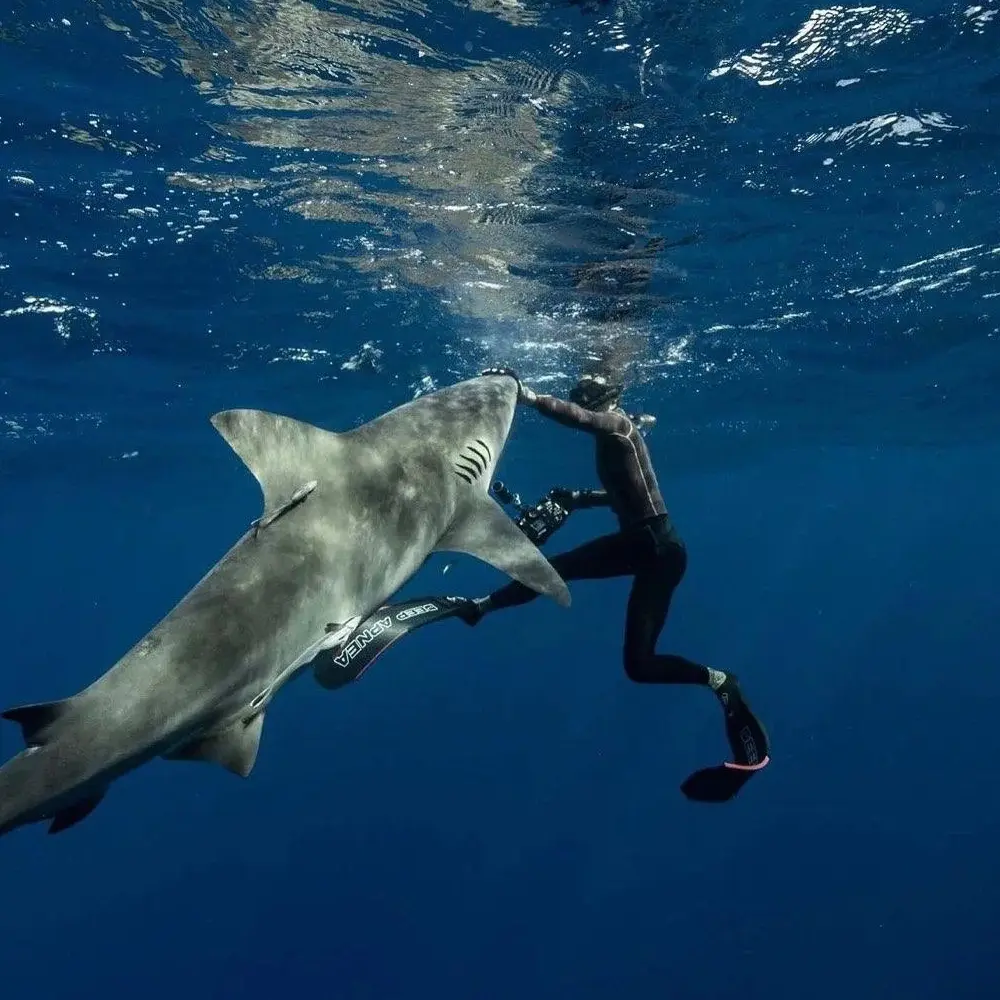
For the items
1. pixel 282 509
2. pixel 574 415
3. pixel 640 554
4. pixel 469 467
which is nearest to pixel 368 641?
pixel 469 467

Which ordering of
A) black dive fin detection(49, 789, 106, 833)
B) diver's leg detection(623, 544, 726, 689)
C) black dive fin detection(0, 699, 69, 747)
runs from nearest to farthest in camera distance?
black dive fin detection(0, 699, 69, 747)
black dive fin detection(49, 789, 106, 833)
diver's leg detection(623, 544, 726, 689)

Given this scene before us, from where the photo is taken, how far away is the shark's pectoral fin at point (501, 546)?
5062 millimetres

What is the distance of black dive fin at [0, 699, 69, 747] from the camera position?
2959mm

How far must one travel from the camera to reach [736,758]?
8633mm

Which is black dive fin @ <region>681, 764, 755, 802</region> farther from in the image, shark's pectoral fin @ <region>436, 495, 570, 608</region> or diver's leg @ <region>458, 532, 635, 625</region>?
shark's pectoral fin @ <region>436, 495, 570, 608</region>

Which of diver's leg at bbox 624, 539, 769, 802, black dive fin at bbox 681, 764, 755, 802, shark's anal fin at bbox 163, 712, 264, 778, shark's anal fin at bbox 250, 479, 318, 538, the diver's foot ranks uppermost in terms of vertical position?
shark's anal fin at bbox 250, 479, 318, 538

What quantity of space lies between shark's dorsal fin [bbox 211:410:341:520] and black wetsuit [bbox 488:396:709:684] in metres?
4.37

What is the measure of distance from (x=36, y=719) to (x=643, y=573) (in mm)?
6939

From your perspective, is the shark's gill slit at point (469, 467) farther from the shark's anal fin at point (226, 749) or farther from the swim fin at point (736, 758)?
the swim fin at point (736, 758)

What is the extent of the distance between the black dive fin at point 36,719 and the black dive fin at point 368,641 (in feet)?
5.88

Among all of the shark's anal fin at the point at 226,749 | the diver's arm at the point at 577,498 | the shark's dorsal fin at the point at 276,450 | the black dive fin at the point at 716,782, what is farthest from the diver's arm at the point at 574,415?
the shark's anal fin at the point at 226,749

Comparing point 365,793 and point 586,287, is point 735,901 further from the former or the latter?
point 586,287

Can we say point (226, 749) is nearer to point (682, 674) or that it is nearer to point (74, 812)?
A: point (74, 812)

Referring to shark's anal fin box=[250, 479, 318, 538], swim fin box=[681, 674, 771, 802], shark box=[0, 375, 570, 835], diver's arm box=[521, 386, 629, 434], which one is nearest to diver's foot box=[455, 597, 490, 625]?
diver's arm box=[521, 386, 629, 434]
